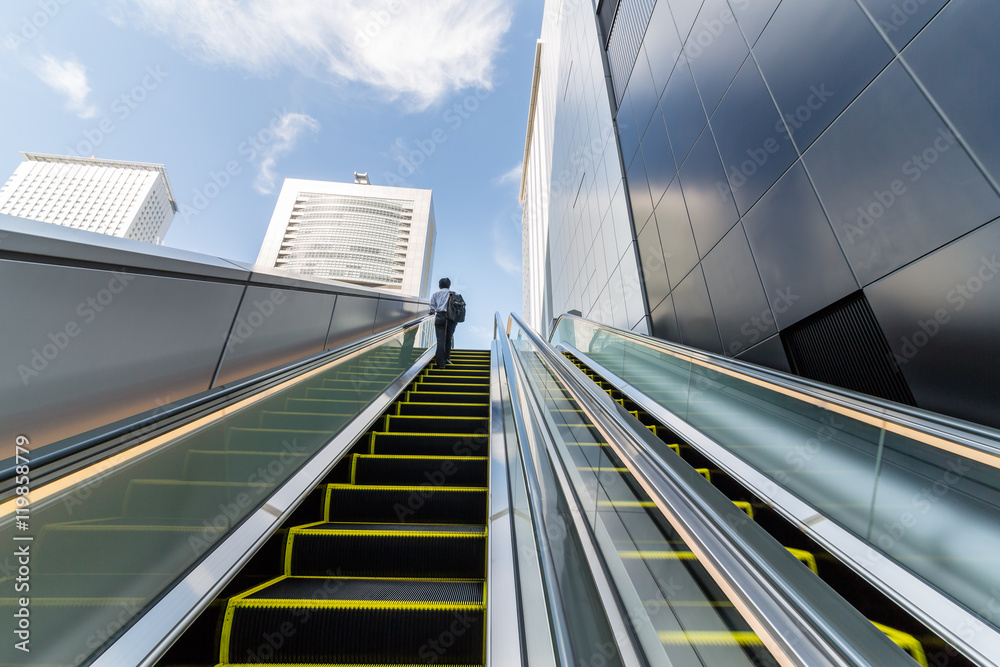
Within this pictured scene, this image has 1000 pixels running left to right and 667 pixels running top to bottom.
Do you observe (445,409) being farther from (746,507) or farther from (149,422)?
(149,422)

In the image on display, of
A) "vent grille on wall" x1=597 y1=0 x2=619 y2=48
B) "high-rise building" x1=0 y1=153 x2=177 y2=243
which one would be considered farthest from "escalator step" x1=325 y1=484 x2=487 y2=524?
"high-rise building" x1=0 y1=153 x2=177 y2=243

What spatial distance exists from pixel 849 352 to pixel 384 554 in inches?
135

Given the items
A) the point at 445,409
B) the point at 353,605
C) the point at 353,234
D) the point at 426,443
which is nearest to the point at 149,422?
the point at 353,605

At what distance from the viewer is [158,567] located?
145 cm

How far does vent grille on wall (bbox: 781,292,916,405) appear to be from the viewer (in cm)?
282

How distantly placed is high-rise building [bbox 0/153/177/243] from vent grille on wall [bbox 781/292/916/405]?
8974 centimetres

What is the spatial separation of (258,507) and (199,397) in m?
0.66

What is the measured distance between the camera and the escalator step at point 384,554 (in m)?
2.07

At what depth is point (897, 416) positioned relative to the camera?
5.76 feet

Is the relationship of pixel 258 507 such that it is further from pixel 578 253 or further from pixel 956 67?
pixel 578 253

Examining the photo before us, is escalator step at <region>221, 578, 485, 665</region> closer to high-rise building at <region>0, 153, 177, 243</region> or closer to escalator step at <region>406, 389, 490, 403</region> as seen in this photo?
escalator step at <region>406, 389, 490, 403</region>

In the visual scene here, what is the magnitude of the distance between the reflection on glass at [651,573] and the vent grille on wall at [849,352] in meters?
2.18

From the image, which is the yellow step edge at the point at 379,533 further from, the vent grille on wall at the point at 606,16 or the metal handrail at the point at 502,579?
the vent grille on wall at the point at 606,16

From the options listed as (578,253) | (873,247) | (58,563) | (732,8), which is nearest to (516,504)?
(58,563)
